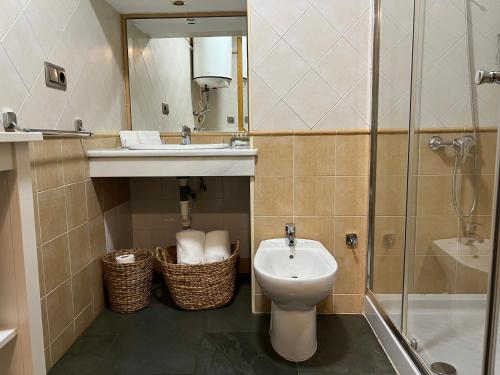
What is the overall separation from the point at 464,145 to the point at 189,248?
1326mm

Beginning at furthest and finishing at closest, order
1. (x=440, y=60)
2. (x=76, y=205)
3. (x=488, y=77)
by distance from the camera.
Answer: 1. (x=76, y=205)
2. (x=440, y=60)
3. (x=488, y=77)

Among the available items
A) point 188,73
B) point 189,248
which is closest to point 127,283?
point 189,248

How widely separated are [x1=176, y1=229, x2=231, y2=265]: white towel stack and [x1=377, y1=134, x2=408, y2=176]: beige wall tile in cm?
88

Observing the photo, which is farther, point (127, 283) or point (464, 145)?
point (127, 283)

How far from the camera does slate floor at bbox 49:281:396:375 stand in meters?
1.41

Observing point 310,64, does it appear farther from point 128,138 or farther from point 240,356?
point 240,356

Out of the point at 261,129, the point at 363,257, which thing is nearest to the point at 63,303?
the point at 261,129

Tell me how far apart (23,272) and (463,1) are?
4.74ft

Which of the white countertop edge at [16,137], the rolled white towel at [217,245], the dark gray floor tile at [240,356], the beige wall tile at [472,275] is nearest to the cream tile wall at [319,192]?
the rolled white towel at [217,245]

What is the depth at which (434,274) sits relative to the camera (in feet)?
4.45

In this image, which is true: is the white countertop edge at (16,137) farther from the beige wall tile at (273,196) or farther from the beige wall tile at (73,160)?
the beige wall tile at (273,196)

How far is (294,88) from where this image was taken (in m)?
1.69

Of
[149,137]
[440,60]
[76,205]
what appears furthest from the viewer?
[149,137]

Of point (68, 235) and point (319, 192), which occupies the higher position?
point (319, 192)
